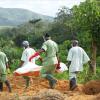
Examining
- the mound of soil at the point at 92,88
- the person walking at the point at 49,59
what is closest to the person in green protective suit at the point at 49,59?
the person walking at the point at 49,59

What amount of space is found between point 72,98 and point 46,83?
12.6 ft

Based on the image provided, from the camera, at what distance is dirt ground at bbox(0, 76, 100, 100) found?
10.4m

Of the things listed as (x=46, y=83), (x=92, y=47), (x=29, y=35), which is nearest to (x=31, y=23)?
(x=29, y=35)

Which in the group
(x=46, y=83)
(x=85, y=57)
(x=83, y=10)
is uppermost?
(x=83, y=10)

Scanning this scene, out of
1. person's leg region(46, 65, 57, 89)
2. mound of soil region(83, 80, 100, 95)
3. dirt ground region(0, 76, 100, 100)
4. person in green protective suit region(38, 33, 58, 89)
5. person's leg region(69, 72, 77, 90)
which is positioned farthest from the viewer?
person's leg region(69, 72, 77, 90)

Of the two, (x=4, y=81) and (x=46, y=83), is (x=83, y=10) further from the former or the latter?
(x=4, y=81)

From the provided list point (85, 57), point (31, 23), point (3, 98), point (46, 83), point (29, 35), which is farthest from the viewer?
point (31, 23)

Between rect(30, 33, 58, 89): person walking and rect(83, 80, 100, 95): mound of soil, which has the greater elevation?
rect(30, 33, 58, 89): person walking

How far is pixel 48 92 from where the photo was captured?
10.3m

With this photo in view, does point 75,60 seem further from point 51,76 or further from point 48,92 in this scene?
point 48,92

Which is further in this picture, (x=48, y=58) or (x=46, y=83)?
(x=46, y=83)

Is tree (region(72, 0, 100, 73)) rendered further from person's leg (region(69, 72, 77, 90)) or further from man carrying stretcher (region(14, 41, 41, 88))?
man carrying stretcher (region(14, 41, 41, 88))

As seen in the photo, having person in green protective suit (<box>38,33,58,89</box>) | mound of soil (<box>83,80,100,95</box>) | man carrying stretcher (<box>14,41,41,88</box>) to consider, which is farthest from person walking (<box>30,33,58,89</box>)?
mound of soil (<box>83,80,100,95</box>)

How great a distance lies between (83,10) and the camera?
19.6m
